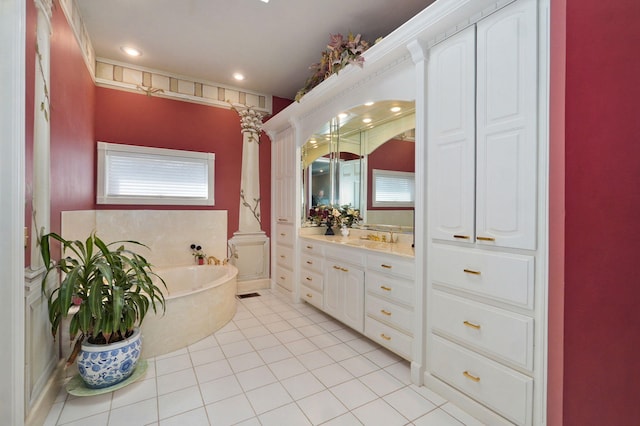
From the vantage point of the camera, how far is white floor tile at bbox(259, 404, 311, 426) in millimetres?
1614

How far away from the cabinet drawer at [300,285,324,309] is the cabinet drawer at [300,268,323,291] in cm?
5

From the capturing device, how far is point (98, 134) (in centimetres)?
324

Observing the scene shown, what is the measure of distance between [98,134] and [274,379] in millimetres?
3227

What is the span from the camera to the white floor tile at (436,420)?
161 centimetres

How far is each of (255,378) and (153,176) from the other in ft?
8.88

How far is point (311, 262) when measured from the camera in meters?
3.34

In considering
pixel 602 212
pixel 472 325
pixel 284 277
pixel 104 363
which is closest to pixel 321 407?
pixel 472 325

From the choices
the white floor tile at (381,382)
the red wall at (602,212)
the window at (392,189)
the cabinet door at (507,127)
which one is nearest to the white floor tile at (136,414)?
the white floor tile at (381,382)

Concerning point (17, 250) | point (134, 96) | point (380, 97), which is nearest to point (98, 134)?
point (134, 96)

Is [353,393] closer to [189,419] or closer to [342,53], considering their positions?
[189,419]

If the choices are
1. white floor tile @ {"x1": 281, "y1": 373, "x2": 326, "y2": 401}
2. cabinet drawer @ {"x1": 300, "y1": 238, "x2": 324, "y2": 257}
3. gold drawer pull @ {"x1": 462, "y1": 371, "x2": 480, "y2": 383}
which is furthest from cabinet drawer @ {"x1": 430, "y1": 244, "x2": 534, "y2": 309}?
cabinet drawer @ {"x1": 300, "y1": 238, "x2": 324, "y2": 257}

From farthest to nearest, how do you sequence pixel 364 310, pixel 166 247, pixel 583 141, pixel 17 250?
pixel 166 247, pixel 364 310, pixel 17 250, pixel 583 141

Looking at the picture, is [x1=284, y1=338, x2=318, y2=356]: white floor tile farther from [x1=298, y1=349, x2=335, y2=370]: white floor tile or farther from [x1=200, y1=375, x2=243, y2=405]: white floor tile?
[x1=200, y1=375, x2=243, y2=405]: white floor tile

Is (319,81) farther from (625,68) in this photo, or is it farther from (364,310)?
(625,68)
